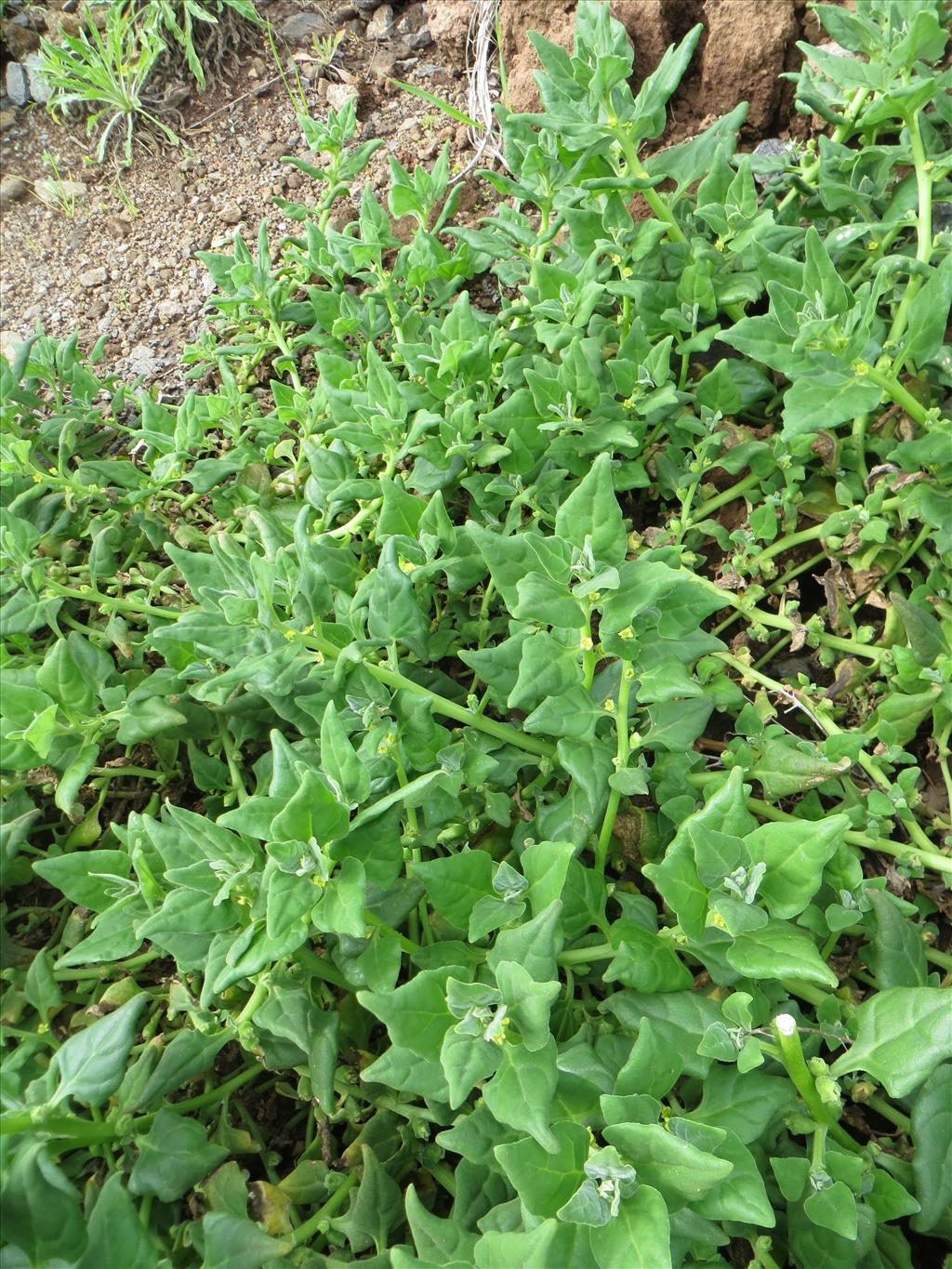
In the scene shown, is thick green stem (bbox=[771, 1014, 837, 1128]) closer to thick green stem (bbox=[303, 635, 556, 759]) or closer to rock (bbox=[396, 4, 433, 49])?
thick green stem (bbox=[303, 635, 556, 759])

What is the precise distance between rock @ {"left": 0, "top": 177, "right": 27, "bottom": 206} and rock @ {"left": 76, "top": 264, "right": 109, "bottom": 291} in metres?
0.78

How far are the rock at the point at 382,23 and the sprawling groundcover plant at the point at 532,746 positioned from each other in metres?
1.43

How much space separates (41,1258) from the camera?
1.43m

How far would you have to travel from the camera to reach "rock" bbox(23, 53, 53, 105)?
174 inches

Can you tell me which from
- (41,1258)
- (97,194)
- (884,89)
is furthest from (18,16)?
(41,1258)

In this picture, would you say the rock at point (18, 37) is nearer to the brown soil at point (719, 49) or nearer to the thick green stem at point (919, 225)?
the brown soil at point (719, 49)

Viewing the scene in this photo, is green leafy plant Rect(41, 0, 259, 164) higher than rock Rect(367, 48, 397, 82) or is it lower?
higher

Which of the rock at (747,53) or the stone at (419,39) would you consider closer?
the rock at (747,53)

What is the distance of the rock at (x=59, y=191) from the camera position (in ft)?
13.5

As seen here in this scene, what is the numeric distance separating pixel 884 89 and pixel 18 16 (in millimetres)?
4315

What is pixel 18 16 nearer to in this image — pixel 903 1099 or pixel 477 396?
pixel 477 396

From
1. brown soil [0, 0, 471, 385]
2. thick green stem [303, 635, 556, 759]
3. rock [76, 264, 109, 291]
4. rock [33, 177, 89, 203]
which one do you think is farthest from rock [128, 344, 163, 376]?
thick green stem [303, 635, 556, 759]

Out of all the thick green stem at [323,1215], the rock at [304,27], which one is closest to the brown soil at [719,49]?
the rock at [304,27]

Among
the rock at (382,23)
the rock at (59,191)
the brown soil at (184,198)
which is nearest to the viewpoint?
the brown soil at (184,198)
